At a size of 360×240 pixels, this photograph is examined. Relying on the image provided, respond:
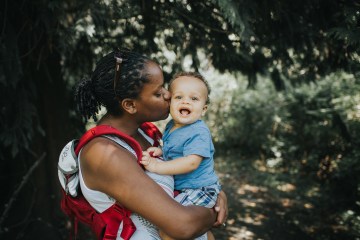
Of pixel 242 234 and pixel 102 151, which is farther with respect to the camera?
pixel 242 234

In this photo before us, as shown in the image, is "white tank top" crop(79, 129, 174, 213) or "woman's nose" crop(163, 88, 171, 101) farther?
"woman's nose" crop(163, 88, 171, 101)

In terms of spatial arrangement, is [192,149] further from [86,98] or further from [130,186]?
[86,98]

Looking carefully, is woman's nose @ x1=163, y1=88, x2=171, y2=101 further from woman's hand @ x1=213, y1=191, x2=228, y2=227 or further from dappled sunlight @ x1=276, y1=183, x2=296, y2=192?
dappled sunlight @ x1=276, y1=183, x2=296, y2=192

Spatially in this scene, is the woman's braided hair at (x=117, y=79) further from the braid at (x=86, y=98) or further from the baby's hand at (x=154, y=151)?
the baby's hand at (x=154, y=151)

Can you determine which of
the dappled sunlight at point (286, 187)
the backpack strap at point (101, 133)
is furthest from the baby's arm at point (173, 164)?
the dappled sunlight at point (286, 187)

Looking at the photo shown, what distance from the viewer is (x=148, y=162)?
185 centimetres

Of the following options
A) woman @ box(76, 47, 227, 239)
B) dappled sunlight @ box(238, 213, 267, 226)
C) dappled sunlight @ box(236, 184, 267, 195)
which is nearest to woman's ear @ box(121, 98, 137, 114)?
woman @ box(76, 47, 227, 239)

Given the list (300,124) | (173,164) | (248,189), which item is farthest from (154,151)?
(300,124)

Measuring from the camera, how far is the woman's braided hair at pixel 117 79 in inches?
75.0

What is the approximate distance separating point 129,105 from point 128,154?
1.09 ft

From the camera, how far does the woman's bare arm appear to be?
1.66 m

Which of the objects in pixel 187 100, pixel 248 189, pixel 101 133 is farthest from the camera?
pixel 248 189

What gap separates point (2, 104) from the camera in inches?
146

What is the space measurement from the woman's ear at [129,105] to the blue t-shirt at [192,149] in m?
0.32
